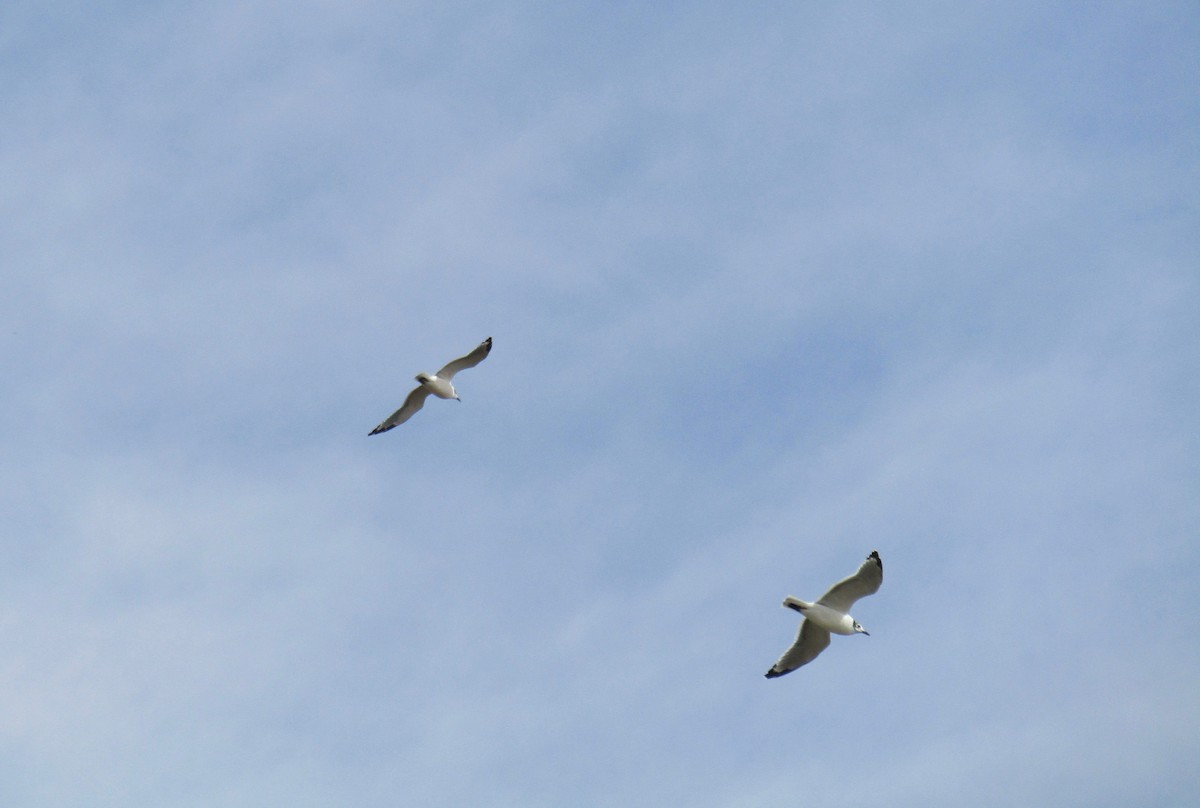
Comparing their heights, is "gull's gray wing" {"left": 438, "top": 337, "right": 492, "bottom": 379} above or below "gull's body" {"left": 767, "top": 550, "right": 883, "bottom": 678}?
above

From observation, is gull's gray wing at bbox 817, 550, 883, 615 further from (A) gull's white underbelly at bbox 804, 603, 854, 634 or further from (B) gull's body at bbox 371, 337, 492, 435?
(B) gull's body at bbox 371, 337, 492, 435

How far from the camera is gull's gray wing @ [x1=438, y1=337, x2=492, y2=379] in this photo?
5669 centimetres

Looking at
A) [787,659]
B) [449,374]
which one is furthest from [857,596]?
[449,374]

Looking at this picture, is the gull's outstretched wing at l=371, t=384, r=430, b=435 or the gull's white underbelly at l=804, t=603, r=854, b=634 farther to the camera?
the gull's outstretched wing at l=371, t=384, r=430, b=435

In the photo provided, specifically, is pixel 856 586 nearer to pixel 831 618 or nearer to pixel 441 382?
pixel 831 618

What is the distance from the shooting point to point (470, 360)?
56906 mm

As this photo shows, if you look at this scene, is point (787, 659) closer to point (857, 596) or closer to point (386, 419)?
point (857, 596)

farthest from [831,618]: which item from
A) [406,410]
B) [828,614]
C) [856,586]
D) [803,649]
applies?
[406,410]

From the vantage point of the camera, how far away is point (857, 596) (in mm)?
45906

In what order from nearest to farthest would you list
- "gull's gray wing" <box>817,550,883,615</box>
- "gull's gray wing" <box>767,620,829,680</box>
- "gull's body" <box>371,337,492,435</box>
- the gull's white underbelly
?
"gull's gray wing" <box>817,550,883,615</box> < the gull's white underbelly < "gull's gray wing" <box>767,620,829,680</box> < "gull's body" <box>371,337,492,435</box>

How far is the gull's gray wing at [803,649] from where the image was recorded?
47438 mm

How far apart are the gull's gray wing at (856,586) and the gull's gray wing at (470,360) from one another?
56.7 feet

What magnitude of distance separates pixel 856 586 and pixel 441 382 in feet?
61.5

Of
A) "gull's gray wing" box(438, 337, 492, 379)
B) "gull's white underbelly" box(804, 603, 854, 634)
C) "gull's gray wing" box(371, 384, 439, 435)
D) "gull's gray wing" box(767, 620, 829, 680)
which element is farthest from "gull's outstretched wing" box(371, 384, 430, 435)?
"gull's white underbelly" box(804, 603, 854, 634)
